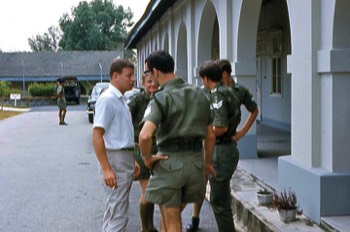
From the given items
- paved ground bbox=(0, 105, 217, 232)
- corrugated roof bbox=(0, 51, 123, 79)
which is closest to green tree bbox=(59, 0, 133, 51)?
corrugated roof bbox=(0, 51, 123, 79)

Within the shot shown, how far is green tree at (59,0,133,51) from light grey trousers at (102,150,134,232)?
3121 inches

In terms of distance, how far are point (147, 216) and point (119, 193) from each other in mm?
1384

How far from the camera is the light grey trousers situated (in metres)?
5.31

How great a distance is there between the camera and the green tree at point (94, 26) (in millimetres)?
84312

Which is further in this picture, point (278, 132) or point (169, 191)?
point (278, 132)

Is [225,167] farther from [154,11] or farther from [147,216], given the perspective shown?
[154,11]

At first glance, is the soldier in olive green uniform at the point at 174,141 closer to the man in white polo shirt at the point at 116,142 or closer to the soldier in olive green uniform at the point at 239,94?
the man in white polo shirt at the point at 116,142

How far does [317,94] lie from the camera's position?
20.3ft

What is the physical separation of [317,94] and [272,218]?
139cm

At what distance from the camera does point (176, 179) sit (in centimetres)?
Result: 454

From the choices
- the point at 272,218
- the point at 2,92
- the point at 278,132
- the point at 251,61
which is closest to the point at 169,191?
the point at 272,218

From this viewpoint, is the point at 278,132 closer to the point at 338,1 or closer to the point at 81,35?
the point at 338,1

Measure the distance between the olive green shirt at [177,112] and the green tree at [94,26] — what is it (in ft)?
263

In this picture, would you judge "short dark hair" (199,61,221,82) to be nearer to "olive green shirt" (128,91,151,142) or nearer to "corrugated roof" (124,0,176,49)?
"olive green shirt" (128,91,151,142)
